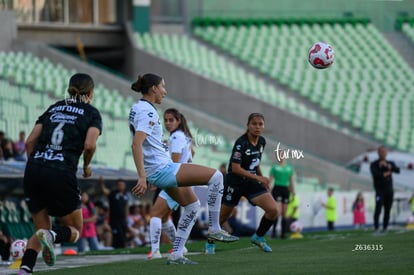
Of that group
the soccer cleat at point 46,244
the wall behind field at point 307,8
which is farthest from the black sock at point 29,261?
the wall behind field at point 307,8

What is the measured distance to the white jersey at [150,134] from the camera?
1315 cm

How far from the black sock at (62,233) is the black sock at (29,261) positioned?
0.29 meters

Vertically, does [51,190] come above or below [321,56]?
below

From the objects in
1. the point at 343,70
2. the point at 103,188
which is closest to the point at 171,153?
the point at 103,188

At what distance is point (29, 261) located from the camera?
38.5ft

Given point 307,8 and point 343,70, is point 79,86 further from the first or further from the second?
point 307,8

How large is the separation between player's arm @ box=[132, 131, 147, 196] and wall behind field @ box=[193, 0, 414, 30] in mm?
32836

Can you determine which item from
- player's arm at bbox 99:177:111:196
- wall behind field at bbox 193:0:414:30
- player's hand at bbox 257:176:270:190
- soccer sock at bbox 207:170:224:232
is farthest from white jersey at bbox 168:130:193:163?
Answer: wall behind field at bbox 193:0:414:30

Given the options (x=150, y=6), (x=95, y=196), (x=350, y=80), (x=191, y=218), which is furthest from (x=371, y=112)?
A: (x=191, y=218)

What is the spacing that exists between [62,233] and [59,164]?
777 mm

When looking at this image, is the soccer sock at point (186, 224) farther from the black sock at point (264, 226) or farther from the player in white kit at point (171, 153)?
the black sock at point (264, 226)

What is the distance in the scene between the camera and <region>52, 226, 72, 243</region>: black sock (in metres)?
11.7

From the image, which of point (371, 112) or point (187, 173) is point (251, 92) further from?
point (187, 173)

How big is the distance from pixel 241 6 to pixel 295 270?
34.6 m
